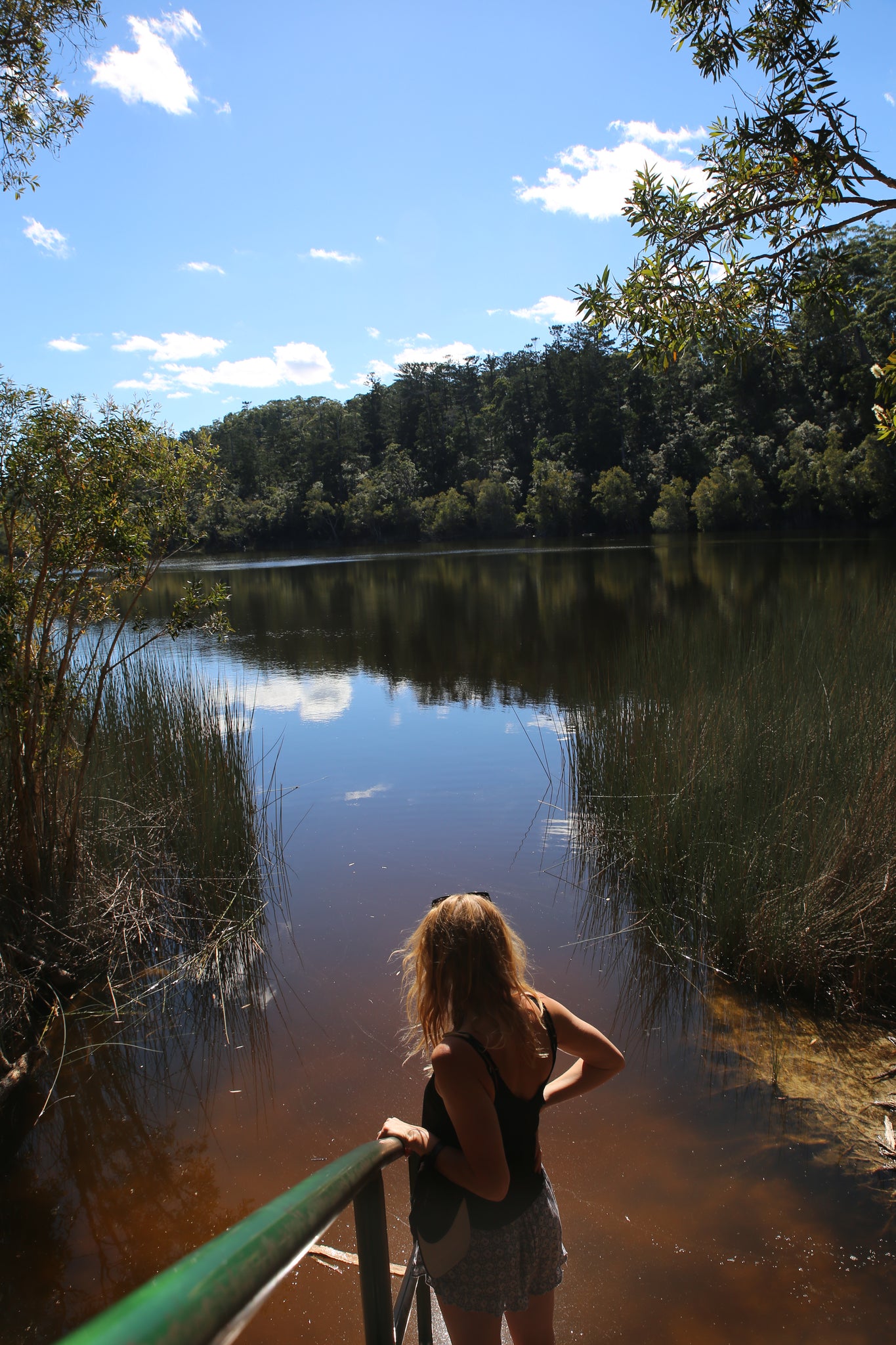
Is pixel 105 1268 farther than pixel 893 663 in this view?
No

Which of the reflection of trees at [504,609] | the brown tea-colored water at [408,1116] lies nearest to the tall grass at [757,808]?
the brown tea-colored water at [408,1116]

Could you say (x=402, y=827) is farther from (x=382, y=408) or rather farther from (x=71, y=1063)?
(x=382, y=408)

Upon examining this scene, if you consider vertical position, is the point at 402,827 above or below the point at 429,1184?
below

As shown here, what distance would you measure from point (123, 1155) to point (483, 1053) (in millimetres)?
2646

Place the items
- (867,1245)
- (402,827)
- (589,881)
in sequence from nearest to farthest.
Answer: (867,1245), (589,881), (402,827)

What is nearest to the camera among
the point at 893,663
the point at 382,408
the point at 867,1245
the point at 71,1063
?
the point at 867,1245

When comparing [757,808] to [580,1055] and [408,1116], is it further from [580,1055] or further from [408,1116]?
[580,1055]

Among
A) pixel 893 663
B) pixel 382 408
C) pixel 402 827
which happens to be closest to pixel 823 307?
pixel 893 663

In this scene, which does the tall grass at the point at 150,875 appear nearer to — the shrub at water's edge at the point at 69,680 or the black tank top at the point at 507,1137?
the shrub at water's edge at the point at 69,680

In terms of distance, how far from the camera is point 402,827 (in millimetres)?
7340

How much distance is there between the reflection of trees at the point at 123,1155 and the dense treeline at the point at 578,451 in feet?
140

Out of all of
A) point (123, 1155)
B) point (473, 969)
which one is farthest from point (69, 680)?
point (473, 969)

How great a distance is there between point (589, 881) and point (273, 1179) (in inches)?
128

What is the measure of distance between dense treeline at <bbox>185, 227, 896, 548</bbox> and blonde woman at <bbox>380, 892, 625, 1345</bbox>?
4358 centimetres
